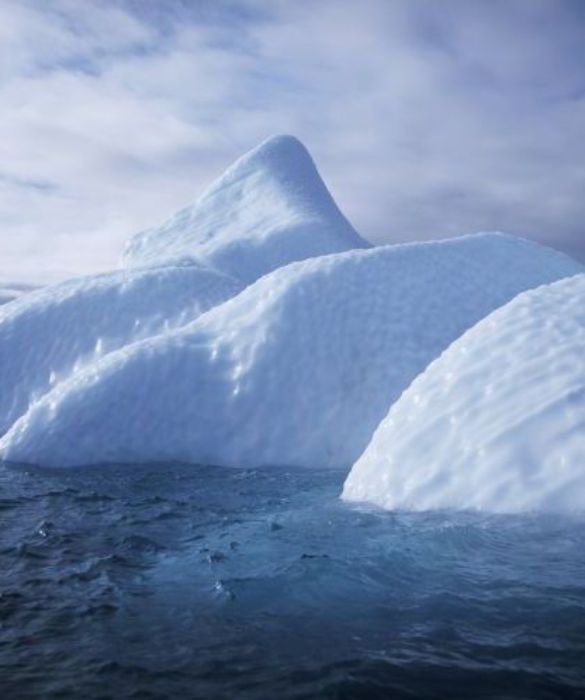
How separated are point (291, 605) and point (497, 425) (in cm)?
242

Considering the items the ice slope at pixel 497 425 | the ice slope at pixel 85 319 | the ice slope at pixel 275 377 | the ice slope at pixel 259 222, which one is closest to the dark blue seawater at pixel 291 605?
the ice slope at pixel 497 425

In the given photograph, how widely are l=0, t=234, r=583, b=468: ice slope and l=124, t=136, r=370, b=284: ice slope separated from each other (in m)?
6.15

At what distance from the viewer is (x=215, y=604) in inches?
162

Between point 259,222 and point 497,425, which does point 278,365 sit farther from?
point 259,222

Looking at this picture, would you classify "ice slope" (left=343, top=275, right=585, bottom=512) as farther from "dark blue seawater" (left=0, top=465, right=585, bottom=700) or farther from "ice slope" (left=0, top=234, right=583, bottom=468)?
"ice slope" (left=0, top=234, right=583, bottom=468)

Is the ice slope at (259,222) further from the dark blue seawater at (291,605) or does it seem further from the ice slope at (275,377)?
the dark blue seawater at (291,605)

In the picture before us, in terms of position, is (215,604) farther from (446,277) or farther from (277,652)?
(446,277)

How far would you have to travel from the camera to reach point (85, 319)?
1320cm

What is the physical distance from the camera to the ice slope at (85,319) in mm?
12445

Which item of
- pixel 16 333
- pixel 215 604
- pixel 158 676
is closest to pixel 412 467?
pixel 215 604

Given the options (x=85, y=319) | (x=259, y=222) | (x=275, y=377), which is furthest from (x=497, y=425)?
(x=259, y=222)

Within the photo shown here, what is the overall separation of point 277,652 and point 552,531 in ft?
7.65

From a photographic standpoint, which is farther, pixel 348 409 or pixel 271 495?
pixel 348 409

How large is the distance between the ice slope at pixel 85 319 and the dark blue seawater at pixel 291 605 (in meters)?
6.33
